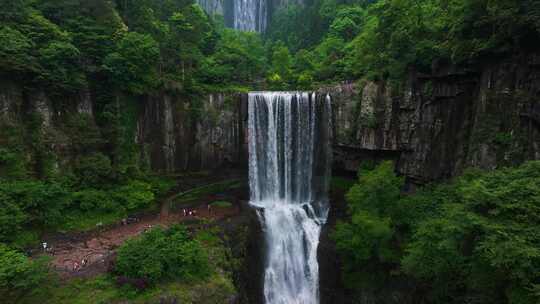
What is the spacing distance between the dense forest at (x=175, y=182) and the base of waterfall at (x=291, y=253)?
2.07 meters

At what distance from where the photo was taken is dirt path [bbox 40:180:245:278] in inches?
584

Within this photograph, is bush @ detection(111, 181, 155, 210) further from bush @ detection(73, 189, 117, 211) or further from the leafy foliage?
the leafy foliage

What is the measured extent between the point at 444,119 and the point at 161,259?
18266 millimetres

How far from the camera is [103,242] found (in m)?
17.3

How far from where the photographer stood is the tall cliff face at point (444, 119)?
1382 centimetres

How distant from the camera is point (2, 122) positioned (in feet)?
56.9

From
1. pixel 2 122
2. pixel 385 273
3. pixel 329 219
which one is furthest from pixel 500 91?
pixel 2 122

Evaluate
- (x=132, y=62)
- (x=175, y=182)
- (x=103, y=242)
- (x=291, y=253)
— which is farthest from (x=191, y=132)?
(x=291, y=253)

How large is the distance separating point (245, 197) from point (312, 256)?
770 centimetres

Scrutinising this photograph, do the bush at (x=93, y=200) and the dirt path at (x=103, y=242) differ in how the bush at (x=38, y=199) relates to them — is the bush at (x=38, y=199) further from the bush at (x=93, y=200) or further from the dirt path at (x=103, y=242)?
the dirt path at (x=103, y=242)

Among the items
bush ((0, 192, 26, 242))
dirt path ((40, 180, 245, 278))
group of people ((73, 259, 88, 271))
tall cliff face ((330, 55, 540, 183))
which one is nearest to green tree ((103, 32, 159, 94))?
dirt path ((40, 180, 245, 278))

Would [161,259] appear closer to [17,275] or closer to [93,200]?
[17,275]

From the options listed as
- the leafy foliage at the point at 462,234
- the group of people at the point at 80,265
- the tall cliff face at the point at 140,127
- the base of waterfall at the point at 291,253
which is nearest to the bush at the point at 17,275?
the group of people at the point at 80,265

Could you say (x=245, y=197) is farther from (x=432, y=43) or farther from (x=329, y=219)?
(x=432, y=43)
